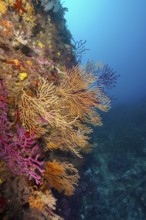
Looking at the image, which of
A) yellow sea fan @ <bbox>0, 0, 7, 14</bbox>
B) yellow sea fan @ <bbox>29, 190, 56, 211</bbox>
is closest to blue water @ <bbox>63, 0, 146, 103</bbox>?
yellow sea fan @ <bbox>0, 0, 7, 14</bbox>

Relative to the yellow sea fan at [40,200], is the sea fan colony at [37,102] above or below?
above

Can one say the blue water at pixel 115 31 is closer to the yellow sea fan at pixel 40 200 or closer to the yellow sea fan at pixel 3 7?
the yellow sea fan at pixel 3 7

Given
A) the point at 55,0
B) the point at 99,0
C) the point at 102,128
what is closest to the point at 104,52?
the point at 99,0

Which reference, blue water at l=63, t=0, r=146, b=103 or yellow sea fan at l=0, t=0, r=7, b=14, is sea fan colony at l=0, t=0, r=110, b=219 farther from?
blue water at l=63, t=0, r=146, b=103

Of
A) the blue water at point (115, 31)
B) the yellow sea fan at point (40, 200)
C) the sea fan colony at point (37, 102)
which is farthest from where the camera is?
the blue water at point (115, 31)

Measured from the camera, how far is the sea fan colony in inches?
134

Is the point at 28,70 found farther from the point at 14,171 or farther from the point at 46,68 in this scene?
the point at 14,171

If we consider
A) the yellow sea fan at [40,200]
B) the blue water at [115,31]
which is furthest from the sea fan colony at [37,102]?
the blue water at [115,31]

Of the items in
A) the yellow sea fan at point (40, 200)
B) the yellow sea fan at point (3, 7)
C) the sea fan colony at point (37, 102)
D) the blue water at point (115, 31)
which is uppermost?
the blue water at point (115, 31)

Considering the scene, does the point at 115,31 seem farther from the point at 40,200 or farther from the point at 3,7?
the point at 40,200

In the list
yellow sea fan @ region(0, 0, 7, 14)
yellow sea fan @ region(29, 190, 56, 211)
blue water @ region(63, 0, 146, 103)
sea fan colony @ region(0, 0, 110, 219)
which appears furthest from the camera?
blue water @ region(63, 0, 146, 103)

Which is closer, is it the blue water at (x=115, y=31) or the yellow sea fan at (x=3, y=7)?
the yellow sea fan at (x=3, y=7)

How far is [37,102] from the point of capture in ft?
12.1

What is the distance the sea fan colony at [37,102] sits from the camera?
3404 millimetres
